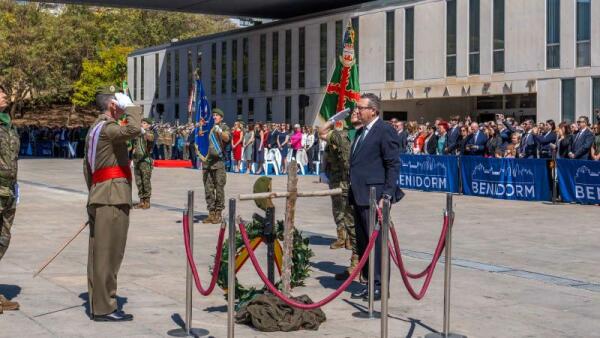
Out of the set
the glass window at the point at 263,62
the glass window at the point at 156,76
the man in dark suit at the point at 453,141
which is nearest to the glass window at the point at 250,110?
the glass window at the point at 263,62

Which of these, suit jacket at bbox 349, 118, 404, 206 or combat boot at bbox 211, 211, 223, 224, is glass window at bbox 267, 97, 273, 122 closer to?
combat boot at bbox 211, 211, 223, 224

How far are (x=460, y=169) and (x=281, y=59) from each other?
99.1 feet

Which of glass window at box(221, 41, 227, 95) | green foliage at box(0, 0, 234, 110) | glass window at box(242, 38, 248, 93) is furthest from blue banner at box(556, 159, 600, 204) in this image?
green foliage at box(0, 0, 234, 110)

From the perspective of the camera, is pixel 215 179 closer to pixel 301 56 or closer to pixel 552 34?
pixel 552 34

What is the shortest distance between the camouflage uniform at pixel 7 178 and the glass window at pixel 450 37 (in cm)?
3254

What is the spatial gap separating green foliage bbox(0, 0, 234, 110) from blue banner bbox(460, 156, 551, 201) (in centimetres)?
5696

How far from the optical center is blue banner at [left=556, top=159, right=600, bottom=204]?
19984 millimetres

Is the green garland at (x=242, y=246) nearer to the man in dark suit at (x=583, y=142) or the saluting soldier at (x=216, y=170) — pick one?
the saluting soldier at (x=216, y=170)

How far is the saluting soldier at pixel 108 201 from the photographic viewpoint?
7.85m

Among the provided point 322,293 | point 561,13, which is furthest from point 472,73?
point 322,293

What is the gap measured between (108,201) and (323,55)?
41448mm

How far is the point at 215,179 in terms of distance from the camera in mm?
15953

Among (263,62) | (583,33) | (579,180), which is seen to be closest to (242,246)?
(579,180)

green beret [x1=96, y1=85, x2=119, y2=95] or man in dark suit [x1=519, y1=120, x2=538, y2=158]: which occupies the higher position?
green beret [x1=96, y1=85, x2=119, y2=95]
